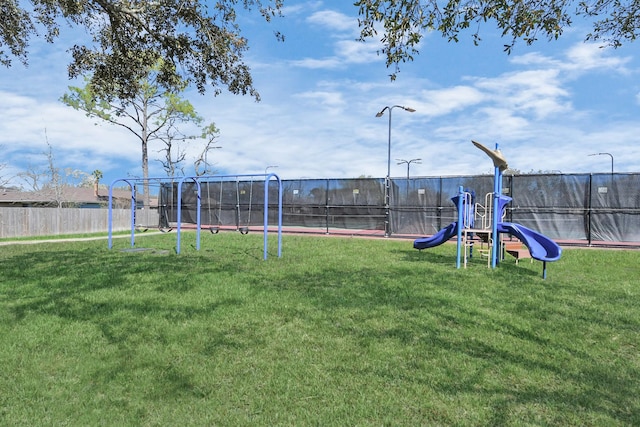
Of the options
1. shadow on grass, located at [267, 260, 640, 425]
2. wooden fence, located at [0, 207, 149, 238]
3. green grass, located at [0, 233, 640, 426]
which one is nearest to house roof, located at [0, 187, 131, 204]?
wooden fence, located at [0, 207, 149, 238]

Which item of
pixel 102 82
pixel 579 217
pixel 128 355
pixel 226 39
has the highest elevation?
pixel 226 39

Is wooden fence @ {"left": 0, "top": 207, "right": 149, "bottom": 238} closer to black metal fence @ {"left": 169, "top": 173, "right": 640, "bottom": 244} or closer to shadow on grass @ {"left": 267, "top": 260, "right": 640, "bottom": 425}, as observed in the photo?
black metal fence @ {"left": 169, "top": 173, "right": 640, "bottom": 244}

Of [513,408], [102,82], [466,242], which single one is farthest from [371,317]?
[102,82]

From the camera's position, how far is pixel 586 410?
8.98 ft

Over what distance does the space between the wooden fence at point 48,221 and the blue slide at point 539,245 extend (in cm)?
2120

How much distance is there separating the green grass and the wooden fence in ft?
51.4

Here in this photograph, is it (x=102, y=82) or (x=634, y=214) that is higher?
(x=102, y=82)

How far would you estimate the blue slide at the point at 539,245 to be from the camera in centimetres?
775

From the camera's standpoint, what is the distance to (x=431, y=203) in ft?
53.4

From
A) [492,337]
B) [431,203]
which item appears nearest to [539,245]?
[492,337]

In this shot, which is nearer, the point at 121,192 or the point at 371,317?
the point at 371,317

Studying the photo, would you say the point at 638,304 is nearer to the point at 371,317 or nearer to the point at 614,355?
the point at 614,355

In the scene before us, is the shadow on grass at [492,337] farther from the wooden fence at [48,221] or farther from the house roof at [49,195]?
the house roof at [49,195]

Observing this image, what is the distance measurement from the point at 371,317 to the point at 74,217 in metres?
22.2
